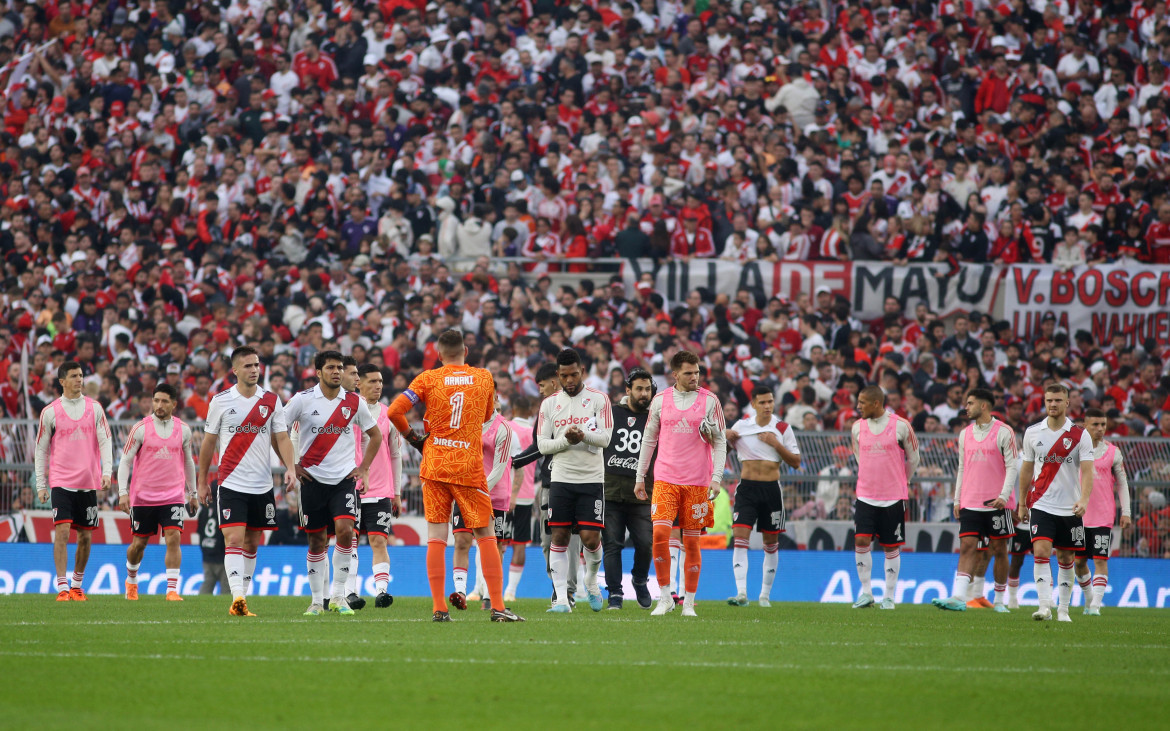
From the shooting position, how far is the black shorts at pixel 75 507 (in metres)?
15.5

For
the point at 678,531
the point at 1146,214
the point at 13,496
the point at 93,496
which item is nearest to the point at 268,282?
the point at 13,496

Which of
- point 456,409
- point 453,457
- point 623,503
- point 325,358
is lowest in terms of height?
point 623,503

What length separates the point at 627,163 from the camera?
25.9m

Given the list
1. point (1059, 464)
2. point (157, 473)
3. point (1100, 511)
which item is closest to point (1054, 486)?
point (1059, 464)

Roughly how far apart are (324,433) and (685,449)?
3.42 metres

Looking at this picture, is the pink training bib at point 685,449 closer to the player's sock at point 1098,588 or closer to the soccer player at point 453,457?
the soccer player at point 453,457

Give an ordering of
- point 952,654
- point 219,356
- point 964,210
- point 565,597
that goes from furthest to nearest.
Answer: point 964,210 → point 219,356 → point 565,597 → point 952,654

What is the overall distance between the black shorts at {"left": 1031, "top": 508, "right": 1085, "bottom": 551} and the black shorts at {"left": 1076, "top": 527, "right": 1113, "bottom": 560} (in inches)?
65.6

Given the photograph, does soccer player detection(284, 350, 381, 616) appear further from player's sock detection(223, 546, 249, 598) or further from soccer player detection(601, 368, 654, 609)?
soccer player detection(601, 368, 654, 609)

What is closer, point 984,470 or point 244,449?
point 244,449

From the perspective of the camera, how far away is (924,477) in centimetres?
1836

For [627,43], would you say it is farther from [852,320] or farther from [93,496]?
[93,496]

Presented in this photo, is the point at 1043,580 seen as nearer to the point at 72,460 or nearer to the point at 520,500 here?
the point at 520,500

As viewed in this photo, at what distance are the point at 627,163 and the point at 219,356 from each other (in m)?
8.76
